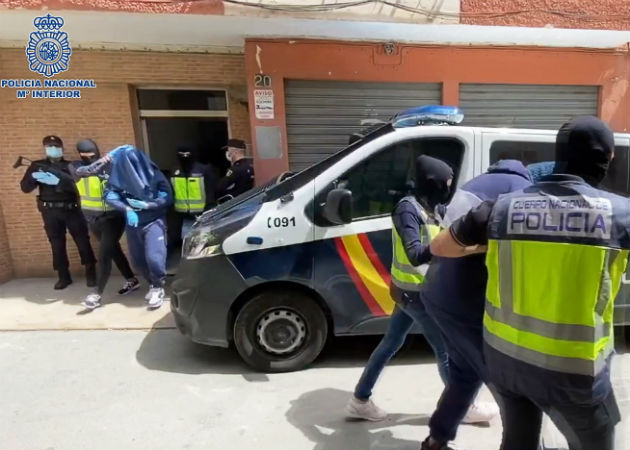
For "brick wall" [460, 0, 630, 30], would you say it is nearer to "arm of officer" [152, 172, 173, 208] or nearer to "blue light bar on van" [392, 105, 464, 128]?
"blue light bar on van" [392, 105, 464, 128]

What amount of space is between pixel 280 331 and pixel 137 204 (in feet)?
7.71

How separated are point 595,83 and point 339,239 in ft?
18.0

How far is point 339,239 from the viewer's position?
316 cm

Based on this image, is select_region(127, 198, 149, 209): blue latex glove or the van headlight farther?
select_region(127, 198, 149, 209): blue latex glove

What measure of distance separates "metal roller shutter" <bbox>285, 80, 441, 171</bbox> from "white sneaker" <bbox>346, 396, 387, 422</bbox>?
3.81 metres

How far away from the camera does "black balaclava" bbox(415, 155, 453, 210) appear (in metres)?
2.26

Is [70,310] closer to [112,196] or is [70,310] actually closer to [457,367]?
[112,196]

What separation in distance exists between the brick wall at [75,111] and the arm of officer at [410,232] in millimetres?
4463

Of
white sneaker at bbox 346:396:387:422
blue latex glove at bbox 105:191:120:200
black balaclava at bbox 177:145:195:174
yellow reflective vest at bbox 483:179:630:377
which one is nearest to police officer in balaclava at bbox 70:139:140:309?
blue latex glove at bbox 105:191:120:200

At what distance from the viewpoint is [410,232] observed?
221 cm

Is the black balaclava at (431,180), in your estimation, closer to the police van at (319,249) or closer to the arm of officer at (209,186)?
the police van at (319,249)

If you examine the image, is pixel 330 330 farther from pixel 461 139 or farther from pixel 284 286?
pixel 461 139

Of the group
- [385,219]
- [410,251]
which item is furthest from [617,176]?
[410,251]

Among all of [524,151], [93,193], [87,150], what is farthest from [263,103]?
[524,151]
